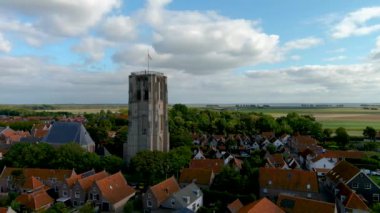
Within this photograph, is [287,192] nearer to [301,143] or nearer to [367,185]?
[367,185]

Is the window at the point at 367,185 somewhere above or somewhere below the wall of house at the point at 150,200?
above

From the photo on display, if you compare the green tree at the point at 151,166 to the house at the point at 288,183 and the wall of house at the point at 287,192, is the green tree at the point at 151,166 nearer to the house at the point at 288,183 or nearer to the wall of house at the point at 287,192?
the house at the point at 288,183

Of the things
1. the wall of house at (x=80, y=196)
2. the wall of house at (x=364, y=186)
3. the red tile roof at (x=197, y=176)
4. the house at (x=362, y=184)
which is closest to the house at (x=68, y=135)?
the wall of house at (x=80, y=196)

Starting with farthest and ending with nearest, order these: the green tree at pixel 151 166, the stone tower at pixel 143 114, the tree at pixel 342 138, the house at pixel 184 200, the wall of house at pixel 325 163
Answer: the tree at pixel 342 138 → the wall of house at pixel 325 163 → the stone tower at pixel 143 114 → the green tree at pixel 151 166 → the house at pixel 184 200

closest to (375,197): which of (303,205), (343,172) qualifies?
(343,172)

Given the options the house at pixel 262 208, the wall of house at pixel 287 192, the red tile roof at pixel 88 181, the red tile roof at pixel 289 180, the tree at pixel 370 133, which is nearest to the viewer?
the house at pixel 262 208

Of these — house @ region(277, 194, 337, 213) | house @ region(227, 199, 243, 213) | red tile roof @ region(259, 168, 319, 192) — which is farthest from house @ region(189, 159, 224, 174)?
house @ region(277, 194, 337, 213)
